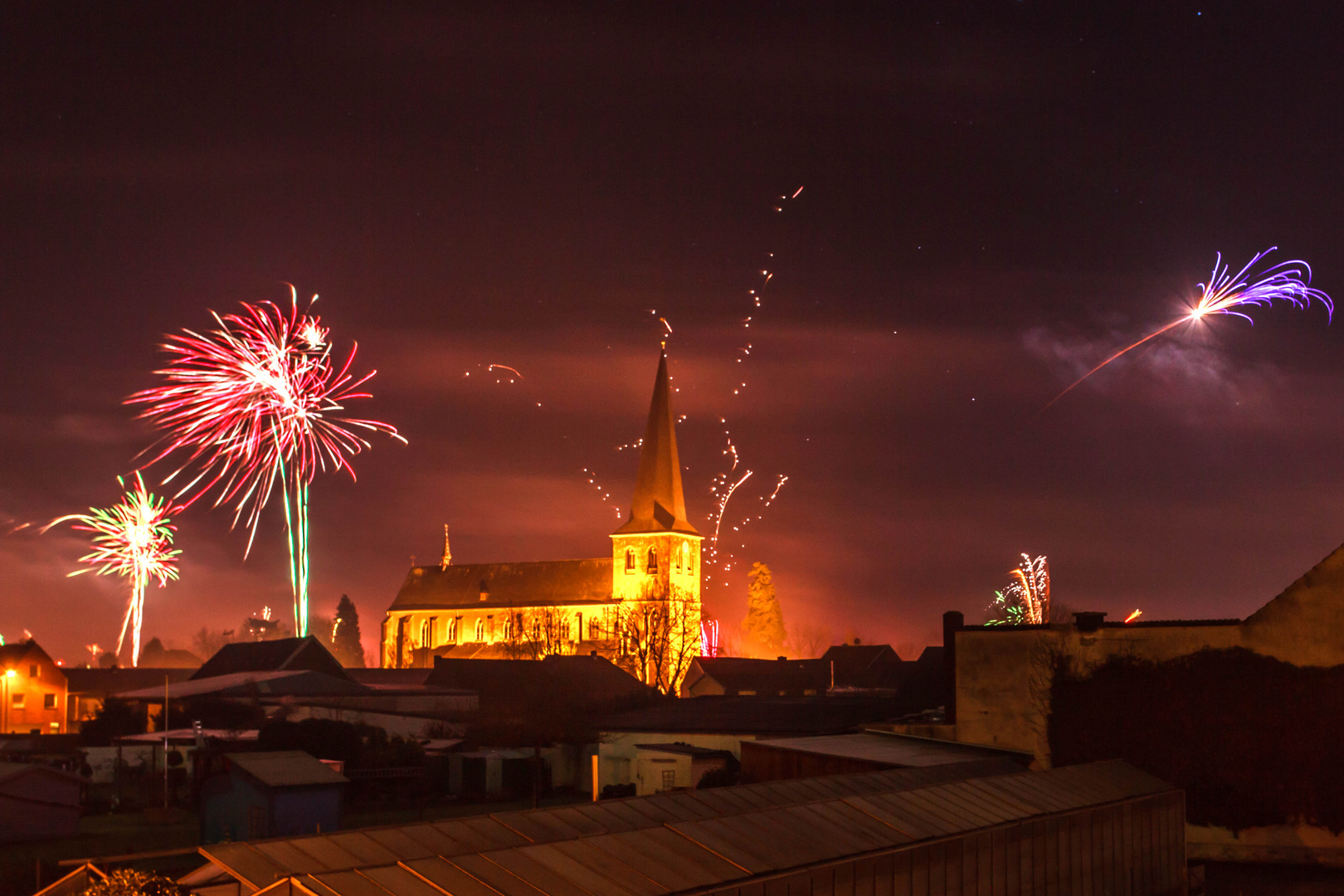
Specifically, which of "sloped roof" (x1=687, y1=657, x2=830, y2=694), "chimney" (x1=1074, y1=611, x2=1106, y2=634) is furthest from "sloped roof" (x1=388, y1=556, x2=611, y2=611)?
"chimney" (x1=1074, y1=611, x2=1106, y2=634)

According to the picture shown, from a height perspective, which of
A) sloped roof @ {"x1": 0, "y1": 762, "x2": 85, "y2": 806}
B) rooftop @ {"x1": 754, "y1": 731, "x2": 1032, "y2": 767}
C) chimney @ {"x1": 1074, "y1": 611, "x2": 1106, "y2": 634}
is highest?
chimney @ {"x1": 1074, "y1": 611, "x2": 1106, "y2": 634}

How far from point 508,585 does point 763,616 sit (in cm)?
3379

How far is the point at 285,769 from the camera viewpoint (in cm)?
3566

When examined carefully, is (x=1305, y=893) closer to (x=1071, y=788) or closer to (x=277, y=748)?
(x=1071, y=788)

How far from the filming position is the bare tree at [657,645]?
94438mm

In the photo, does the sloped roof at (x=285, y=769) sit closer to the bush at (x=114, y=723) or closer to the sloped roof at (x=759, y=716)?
the sloped roof at (x=759, y=716)

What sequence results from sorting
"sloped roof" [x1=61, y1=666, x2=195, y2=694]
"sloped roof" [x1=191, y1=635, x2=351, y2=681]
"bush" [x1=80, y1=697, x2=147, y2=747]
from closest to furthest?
"bush" [x1=80, y1=697, x2=147, y2=747]
"sloped roof" [x1=191, y1=635, x2=351, y2=681]
"sloped roof" [x1=61, y1=666, x2=195, y2=694]

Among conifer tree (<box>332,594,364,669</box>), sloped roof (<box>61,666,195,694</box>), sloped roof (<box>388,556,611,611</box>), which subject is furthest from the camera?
conifer tree (<box>332,594,364,669</box>)

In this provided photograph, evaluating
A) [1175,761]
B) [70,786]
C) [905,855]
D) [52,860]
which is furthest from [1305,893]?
[70,786]

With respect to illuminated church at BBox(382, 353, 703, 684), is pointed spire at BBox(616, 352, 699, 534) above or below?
above

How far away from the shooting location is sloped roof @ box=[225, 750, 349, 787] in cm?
3472

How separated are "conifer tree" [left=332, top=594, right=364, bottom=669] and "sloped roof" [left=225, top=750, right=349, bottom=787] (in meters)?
163

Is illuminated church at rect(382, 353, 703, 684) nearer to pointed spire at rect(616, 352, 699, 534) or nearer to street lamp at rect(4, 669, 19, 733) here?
pointed spire at rect(616, 352, 699, 534)

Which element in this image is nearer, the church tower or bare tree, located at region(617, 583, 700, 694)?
bare tree, located at region(617, 583, 700, 694)
